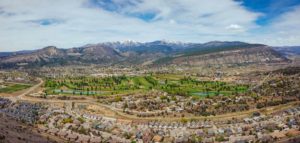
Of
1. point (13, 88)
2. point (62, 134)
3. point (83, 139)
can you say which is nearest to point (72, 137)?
point (83, 139)

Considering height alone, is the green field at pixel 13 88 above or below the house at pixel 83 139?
above

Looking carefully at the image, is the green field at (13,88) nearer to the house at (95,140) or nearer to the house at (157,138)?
the house at (95,140)

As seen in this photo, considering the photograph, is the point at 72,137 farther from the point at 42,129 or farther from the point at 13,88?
the point at 13,88

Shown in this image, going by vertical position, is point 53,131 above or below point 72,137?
above

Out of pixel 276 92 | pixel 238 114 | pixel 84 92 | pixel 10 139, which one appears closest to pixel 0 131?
pixel 10 139

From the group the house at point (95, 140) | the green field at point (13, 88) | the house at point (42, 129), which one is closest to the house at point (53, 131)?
the house at point (42, 129)

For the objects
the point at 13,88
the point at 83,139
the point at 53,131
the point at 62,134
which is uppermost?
the point at 13,88

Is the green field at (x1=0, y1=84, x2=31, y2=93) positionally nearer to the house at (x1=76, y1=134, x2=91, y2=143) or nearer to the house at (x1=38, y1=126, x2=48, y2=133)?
the house at (x1=38, y1=126, x2=48, y2=133)

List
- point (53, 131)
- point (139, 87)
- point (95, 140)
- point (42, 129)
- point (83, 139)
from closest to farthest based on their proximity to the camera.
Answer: point (95, 140) < point (83, 139) < point (53, 131) < point (42, 129) < point (139, 87)

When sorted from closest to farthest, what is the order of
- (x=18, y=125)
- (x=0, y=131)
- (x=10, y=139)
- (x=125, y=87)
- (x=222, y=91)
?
1. (x=10, y=139)
2. (x=0, y=131)
3. (x=18, y=125)
4. (x=222, y=91)
5. (x=125, y=87)

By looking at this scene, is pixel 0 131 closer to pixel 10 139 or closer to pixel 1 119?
pixel 10 139

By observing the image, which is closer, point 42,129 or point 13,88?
point 42,129
